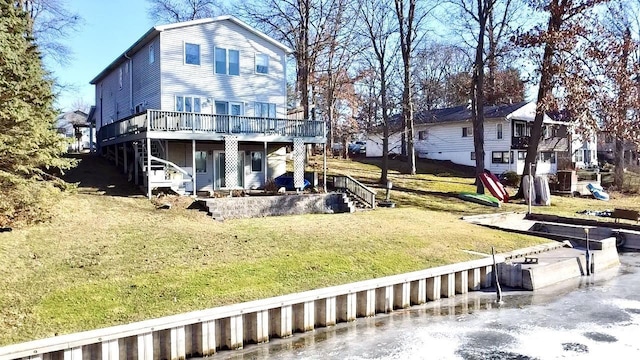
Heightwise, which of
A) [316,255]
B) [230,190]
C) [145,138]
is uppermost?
[145,138]

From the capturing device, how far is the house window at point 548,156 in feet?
147

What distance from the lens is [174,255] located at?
12133 mm

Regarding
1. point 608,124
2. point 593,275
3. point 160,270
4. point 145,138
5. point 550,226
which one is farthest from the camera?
point 608,124

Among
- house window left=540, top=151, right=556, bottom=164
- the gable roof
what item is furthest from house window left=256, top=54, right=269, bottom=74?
house window left=540, top=151, right=556, bottom=164

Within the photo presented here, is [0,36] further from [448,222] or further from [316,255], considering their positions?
[448,222]

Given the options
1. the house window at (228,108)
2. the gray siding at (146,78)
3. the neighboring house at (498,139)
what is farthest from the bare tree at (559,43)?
the gray siding at (146,78)

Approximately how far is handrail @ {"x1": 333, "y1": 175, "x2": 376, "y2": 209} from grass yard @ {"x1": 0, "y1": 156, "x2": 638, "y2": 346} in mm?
2412

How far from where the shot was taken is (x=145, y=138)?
19.7 m

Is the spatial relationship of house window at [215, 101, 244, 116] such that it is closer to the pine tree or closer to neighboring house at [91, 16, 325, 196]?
neighboring house at [91, 16, 325, 196]

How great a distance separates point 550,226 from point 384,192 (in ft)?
29.5

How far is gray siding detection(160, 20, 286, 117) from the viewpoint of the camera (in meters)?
22.9

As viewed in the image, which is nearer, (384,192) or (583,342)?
(583,342)

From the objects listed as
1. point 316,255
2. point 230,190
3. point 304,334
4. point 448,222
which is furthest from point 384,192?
point 304,334

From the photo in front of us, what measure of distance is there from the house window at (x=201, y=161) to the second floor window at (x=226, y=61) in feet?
13.3
